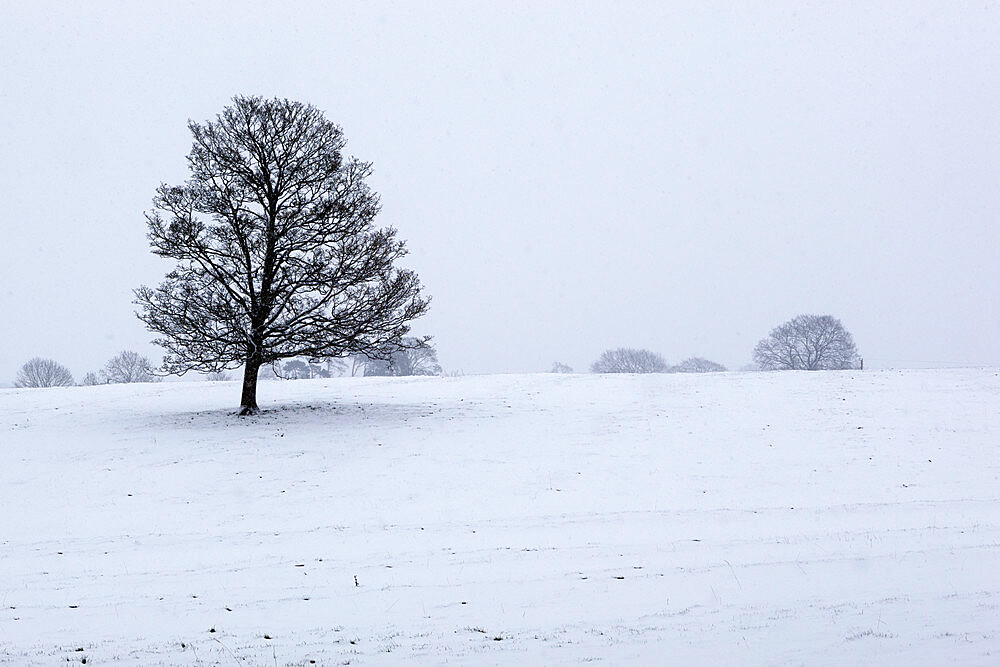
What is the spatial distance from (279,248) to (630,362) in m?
87.5

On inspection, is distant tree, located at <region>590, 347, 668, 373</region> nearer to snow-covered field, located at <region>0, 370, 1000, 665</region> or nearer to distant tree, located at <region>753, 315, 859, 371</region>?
distant tree, located at <region>753, 315, 859, 371</region>

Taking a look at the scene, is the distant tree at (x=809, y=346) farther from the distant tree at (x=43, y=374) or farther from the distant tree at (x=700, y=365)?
the distant tree at (x=43, y=374)

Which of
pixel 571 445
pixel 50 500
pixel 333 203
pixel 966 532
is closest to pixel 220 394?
pixel 333 203

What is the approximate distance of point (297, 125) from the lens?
21250mm

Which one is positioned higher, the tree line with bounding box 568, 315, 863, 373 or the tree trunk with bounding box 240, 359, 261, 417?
the tree line with bounding box 568, 315, 863, 373

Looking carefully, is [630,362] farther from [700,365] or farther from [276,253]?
[276,253]

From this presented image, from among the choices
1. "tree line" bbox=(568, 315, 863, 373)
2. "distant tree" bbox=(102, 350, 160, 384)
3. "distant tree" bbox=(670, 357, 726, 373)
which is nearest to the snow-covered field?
"tree line" bbox=(568, 315, 863, 373)

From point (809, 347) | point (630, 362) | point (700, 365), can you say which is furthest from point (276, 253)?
point (700, 365)

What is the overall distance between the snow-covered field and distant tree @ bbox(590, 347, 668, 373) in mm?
80381

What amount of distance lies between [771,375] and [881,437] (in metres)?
11.4

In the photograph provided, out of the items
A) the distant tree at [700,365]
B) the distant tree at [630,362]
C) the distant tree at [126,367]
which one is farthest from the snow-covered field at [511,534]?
the distant tree at [700,365]

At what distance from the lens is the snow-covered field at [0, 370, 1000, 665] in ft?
22.3

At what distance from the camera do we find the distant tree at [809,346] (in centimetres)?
7262

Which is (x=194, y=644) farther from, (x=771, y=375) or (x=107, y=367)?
(x=107, y=367)
